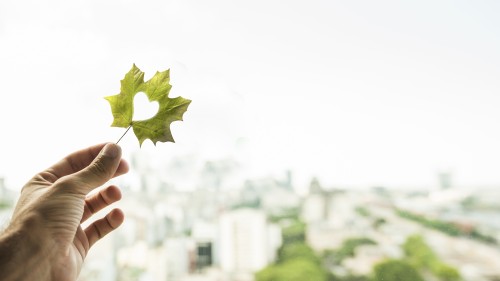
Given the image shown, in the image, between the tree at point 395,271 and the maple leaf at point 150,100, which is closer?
the maple leaf at point 150,100

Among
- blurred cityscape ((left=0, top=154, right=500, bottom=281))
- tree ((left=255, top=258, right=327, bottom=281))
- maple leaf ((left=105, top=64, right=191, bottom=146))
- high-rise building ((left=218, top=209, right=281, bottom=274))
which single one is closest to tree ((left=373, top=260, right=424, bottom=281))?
blurred cityscape ((left=0, top=154, right=500, bottom=281))

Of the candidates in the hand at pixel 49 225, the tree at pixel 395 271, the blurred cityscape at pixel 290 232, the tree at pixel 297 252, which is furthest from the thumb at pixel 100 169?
the tree at pixel 297 252

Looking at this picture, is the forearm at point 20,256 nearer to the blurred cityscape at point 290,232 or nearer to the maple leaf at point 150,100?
the maple leaf at point 150,100

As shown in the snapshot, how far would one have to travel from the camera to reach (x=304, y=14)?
1.60m

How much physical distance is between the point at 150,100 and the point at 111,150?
0.33ft

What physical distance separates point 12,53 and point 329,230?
1625 millimetres

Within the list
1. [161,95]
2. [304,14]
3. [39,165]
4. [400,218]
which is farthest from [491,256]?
[39,165]

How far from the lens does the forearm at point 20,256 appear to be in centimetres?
44

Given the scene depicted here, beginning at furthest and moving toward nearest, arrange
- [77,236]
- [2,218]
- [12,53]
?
[12,53] → [2,218] → [77,236]

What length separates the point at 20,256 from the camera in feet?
1.49

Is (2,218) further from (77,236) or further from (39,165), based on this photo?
(77,236)

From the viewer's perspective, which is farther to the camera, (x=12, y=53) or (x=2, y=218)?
(x=12, y=53)

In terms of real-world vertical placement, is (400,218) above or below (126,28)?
below

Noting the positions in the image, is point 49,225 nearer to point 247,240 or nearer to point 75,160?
point 75,160
